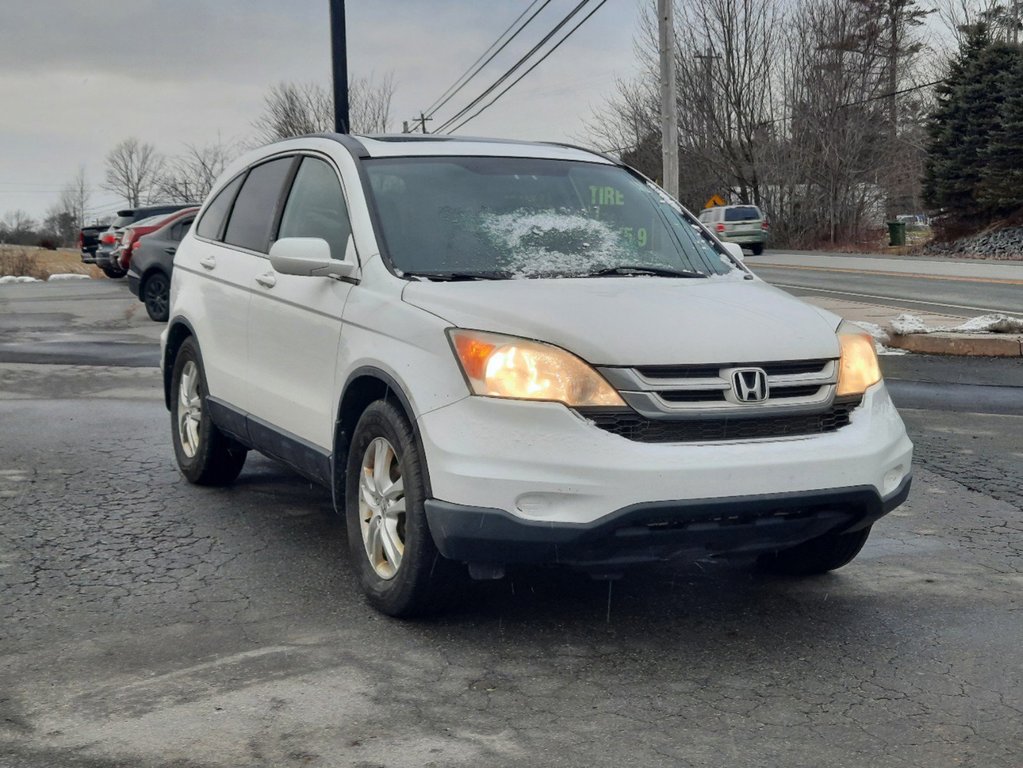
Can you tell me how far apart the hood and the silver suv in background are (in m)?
36.6

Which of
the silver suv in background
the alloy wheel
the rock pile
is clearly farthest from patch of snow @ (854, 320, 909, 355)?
the silver suv in background

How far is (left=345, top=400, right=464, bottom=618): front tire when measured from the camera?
4.18 metres

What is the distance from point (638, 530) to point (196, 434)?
3.45 metres

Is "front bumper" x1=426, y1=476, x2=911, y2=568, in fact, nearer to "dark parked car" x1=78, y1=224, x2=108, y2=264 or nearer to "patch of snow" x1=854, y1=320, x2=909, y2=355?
"patch of snow" x1=854, y1=320, x2=909, y2=355

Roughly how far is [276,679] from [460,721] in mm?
672

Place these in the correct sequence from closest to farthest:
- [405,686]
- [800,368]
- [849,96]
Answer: [405,686] → [800,368] → [849,96]

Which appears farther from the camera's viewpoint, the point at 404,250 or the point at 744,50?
the point at 744,50

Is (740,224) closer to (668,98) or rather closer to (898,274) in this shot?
(898,274)

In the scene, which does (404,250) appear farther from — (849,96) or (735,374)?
(849,96)

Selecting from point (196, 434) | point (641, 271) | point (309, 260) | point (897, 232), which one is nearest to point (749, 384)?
point (641, 271)

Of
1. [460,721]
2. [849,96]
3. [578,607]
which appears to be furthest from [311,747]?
[849,96]

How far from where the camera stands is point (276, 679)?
12.6ft

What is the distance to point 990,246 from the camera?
4059 centimetres

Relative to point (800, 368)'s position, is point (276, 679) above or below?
below
